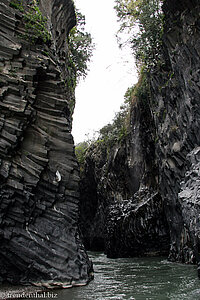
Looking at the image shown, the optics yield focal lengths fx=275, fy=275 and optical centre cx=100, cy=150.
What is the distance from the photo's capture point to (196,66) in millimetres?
10969

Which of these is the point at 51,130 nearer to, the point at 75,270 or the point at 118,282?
the point at 75,270

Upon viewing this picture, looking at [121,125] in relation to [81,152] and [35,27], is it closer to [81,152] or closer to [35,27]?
[81,152]

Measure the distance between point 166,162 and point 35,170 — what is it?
22.2 feet

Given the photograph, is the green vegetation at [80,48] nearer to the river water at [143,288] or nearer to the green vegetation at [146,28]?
the green vegetation at [146,28]

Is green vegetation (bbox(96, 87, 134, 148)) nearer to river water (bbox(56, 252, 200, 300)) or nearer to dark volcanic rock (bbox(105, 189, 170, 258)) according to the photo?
dark volcanic rock (bbox(105, 189, 170, 258))

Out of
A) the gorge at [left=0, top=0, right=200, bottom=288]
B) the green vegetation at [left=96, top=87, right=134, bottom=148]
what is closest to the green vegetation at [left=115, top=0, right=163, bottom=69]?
the gorge at [left=0, top=0, right=200, bottom=288]

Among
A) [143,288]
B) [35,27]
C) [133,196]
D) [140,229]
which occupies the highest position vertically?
[35,27]

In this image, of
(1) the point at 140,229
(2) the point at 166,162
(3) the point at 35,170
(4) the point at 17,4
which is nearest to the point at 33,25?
(4) the point at 17,4

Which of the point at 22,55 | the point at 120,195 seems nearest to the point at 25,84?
the point at 22,55

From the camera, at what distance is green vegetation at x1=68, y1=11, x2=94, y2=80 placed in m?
18.0

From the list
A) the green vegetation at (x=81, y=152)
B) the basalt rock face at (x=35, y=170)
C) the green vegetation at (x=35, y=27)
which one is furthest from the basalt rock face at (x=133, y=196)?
the green vegetation at (x=35, y=27)

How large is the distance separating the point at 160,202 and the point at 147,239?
90.8 inches

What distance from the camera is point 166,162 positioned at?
13.2m

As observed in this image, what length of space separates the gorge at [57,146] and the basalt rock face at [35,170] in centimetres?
3
